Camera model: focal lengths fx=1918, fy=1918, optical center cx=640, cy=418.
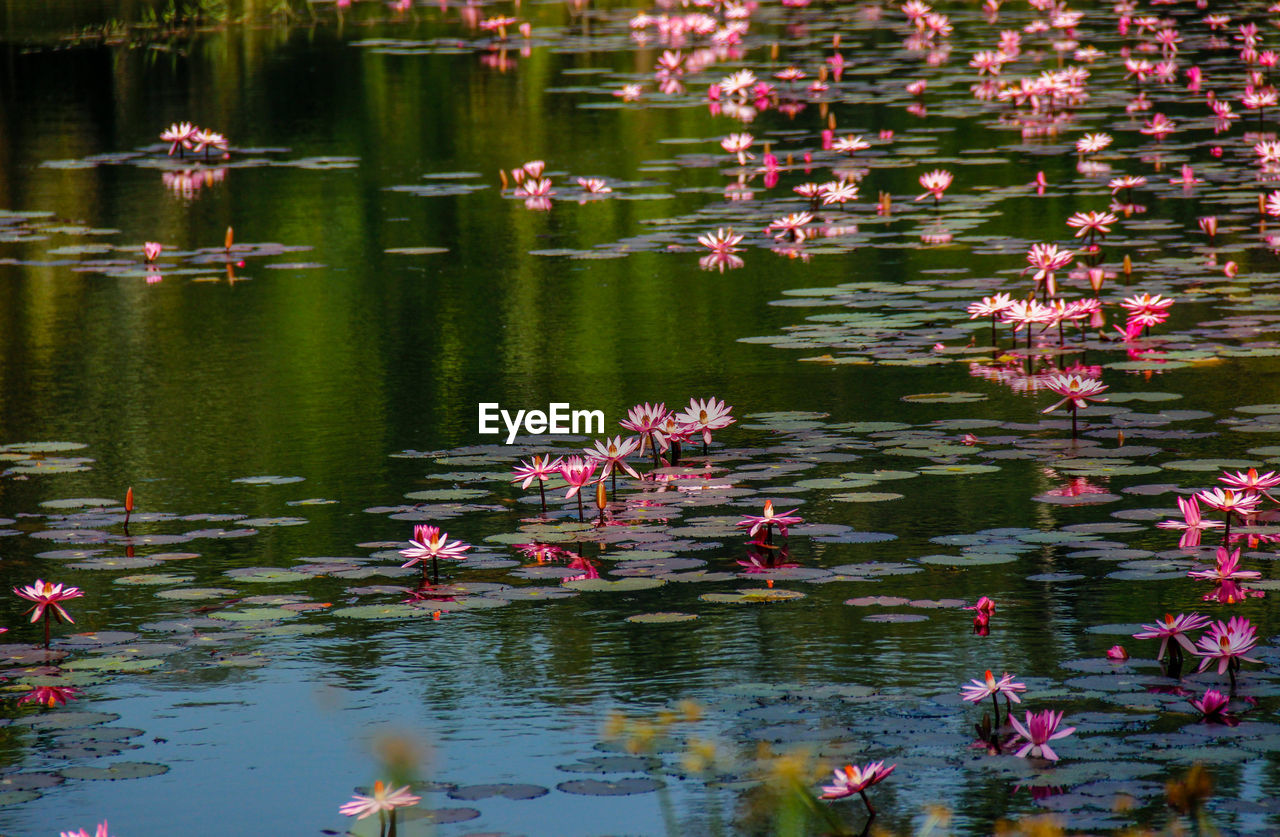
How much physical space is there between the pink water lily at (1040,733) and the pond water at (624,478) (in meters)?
0.03

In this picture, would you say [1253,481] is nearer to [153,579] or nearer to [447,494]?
[447,494]

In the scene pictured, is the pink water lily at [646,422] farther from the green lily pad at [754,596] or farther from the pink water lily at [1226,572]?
the pink water lily at [1226,572]

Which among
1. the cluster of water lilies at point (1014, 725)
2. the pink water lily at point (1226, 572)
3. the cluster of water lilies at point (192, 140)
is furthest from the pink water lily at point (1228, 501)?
the cluster of water lilies at point (192, 140)

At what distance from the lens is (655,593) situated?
458 centimetres

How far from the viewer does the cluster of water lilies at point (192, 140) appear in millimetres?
13172

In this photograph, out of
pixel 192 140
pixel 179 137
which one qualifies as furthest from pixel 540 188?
pixel 192 140

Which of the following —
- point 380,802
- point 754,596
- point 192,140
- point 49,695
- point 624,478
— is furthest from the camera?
point 192,140

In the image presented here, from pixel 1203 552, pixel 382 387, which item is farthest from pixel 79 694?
pixel 382 387

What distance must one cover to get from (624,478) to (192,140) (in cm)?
866

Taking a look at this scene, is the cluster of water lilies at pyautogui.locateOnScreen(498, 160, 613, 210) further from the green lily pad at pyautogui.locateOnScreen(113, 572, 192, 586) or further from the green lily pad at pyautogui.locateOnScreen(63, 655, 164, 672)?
the green lily pad at pyautogui.locateOnScreen(63, 655, 164, 672)

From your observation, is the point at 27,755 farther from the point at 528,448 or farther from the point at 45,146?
the point at 45,146

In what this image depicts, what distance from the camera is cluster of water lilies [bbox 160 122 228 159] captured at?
1317 centimetres

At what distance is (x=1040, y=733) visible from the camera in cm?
341

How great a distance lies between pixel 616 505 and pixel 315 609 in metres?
1.10
